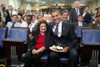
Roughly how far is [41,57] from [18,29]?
3.77ft

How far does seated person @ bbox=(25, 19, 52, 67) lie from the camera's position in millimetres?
2318

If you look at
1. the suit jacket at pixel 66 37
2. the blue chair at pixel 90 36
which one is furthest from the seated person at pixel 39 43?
the blue chair at pixel 90 36

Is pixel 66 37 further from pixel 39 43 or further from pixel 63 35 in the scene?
pixel 39 43

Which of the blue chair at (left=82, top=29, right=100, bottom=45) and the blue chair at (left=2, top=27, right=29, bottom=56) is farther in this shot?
the blue chair at (left=82, top=29, right=100, bottom=45)

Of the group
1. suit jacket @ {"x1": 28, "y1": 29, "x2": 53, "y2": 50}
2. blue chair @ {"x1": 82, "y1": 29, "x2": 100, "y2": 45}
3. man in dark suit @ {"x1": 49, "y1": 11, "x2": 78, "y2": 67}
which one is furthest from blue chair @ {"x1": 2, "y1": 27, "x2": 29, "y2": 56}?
blue chair @ {"x1": 82, "y1": 29, "x2": 100, "y2": 45}

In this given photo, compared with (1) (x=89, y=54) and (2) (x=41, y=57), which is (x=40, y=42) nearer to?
(2) (x=41, y=57)

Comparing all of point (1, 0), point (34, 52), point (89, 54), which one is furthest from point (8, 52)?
point (1, 0)

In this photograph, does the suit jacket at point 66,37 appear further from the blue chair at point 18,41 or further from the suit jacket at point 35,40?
the blue chair at point 18,41

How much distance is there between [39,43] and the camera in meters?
2.53

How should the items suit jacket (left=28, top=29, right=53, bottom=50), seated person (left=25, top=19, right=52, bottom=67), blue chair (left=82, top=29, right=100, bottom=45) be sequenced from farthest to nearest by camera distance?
blue chair (left=82, top=29, right=100, bottom=45)
suit jacket (left=28, top=29, right=53, bottom=50)
seated person (left=25, top=19, right=52, bottom=67)

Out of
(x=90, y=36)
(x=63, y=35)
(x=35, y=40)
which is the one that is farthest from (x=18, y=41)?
(x=90, y=36)

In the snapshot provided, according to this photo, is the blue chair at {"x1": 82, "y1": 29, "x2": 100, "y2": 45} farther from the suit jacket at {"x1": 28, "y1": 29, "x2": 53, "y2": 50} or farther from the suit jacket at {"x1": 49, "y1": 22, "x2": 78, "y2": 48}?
the suit jacket at {"x1": 28, "y1": 29, "x2": 53, "y2": 50}

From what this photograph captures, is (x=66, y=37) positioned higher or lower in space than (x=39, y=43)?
higher

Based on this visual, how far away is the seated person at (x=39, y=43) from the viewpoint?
232 centimetres
